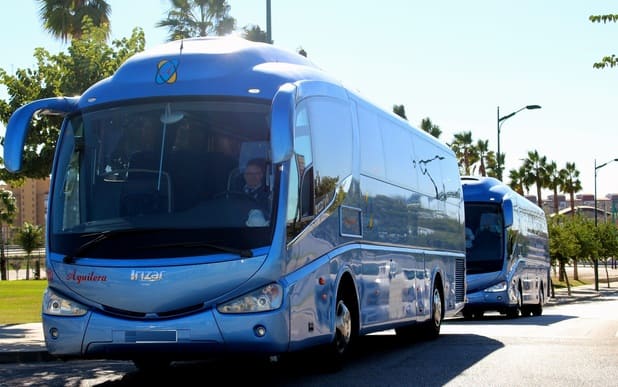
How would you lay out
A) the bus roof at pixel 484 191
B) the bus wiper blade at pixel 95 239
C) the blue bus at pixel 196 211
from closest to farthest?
the blue bus at pixel 196 211 < the bus wiper blade at pixel 95 239 < the bus roof at pixel 484 191

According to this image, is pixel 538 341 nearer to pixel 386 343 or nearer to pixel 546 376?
pixel 386 343

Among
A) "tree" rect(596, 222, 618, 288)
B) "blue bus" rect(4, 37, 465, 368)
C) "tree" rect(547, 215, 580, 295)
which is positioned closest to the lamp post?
"blue bus" rect(4, 37, 465, 368)

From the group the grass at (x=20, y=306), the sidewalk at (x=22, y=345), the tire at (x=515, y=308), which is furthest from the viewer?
the tire at (x=515, y=308)

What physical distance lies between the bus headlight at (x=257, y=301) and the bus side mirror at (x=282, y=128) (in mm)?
1261

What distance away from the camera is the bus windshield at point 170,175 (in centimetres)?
1016

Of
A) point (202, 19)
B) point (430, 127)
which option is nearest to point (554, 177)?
point (430, 127)

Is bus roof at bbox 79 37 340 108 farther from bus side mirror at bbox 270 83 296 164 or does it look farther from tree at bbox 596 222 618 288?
tree at bbox 596 222 618 288

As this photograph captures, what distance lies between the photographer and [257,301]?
10.0m

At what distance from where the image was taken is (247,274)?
997 cm

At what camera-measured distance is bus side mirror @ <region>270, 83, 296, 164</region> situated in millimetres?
9539

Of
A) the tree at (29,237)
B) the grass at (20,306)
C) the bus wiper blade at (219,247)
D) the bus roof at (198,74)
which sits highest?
the tree at (29,237)

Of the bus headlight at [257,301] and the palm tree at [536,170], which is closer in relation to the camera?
the bus headlight at [257,301]

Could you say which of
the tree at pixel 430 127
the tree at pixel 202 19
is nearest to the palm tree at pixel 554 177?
the tree at pixel 430 127

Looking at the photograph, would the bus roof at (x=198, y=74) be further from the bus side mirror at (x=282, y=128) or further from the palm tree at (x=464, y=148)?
A: the palm tree at (x=464, y=148)
